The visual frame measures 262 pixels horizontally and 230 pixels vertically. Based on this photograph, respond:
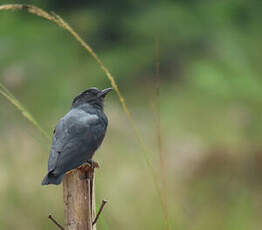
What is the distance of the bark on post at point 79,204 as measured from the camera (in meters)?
2.20

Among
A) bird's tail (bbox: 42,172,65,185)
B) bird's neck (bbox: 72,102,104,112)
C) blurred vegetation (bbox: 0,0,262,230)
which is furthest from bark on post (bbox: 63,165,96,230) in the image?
blurred vegetation (bbox: 0,0,262,230)

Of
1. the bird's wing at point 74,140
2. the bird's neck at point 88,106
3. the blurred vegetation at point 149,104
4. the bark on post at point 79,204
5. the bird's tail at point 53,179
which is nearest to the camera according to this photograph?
the bark on post at point 79,204

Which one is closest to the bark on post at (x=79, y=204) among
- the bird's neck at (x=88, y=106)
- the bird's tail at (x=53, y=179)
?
the bird's tail at (x=53, y=179)

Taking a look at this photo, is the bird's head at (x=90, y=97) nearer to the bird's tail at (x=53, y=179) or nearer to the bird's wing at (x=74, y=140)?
the bird's wing at (x=74, y=140)

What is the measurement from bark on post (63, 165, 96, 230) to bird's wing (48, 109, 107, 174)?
0.43ft

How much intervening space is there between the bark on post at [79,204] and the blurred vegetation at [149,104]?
3.80 feet

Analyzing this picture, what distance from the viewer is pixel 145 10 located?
9.12 metres

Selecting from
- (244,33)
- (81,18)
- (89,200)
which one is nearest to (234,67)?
(244,33)

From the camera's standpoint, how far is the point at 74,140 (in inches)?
105

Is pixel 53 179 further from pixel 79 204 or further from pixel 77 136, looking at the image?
pixel 77 136

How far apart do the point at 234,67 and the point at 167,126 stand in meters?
1.38

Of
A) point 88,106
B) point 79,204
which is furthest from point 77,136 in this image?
point 79,204

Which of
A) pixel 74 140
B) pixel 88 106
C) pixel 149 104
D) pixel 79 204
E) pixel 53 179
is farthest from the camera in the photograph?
pixel 149 104

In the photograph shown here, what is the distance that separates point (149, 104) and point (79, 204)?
594 centimetres
